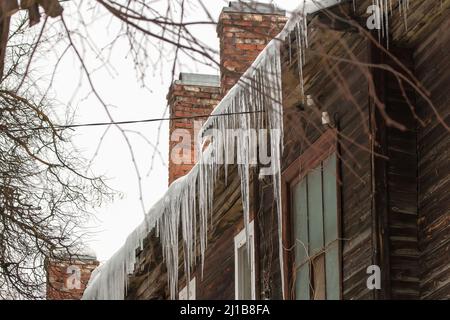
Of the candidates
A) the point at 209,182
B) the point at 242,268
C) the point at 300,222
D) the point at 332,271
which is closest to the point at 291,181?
the point at 300,222

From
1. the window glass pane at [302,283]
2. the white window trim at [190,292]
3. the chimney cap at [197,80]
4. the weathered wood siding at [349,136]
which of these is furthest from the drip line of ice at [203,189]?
the chimney cap at [197,80]

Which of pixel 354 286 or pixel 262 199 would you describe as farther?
pixel 262 199

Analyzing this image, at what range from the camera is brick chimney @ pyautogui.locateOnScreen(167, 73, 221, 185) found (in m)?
18.4

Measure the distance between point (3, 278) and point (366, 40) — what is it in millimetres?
7347

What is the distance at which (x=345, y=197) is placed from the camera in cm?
1000

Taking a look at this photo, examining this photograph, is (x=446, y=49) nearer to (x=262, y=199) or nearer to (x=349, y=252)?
(x=349, y=252)

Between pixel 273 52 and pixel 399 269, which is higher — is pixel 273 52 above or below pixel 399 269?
above

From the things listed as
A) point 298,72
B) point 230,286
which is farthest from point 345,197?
point 230,286

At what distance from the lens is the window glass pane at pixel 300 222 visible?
10688 millimetres

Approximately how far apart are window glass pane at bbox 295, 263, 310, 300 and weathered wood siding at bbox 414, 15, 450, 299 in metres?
1.57

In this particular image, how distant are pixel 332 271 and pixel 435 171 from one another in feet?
4.71

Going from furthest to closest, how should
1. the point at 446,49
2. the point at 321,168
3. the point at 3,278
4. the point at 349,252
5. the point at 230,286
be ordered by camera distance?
1. the point at 3,278
2. the point at 230,286
3. the point at 321,168
4. the point at 349,252
5. the point at 446,49

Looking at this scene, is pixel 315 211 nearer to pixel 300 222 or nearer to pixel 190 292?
pixel 300 222

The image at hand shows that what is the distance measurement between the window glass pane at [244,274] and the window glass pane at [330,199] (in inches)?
98.6
